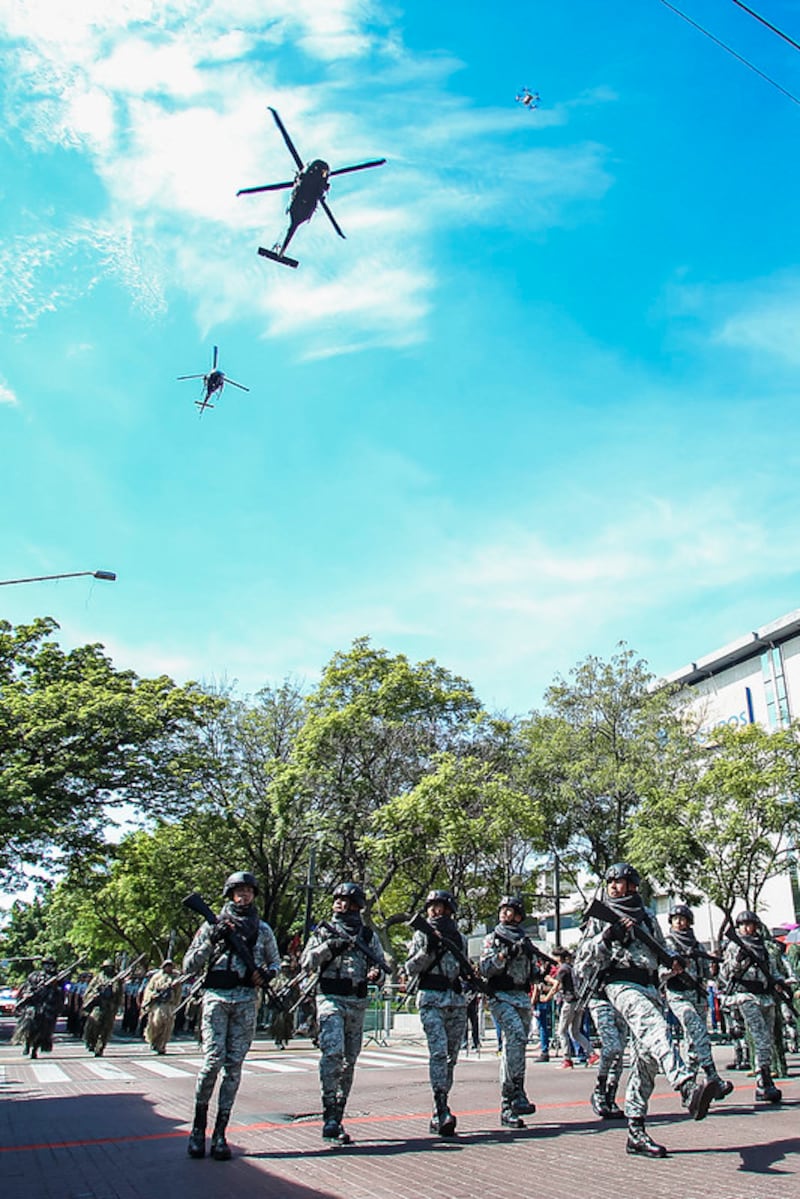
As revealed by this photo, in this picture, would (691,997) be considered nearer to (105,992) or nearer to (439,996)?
(439,996)

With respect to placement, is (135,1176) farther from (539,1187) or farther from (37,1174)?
(539,1187)

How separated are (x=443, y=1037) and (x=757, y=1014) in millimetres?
4499

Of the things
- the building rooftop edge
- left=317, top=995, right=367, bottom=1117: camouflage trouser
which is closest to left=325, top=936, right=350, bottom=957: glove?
left=317, top=995, right=367, bottom=1117: camouflage trouser

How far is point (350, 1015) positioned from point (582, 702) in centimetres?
2708

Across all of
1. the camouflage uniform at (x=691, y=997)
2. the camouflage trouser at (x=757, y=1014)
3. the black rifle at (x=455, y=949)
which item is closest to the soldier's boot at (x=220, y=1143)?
the black rifle at (x=455, y=949)

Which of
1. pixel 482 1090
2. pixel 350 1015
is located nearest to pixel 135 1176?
pixel 350 1015

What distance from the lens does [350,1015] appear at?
7.69 metres

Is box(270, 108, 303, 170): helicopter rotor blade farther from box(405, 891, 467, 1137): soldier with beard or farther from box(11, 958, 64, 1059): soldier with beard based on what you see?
box(11, 958, 64, 1059): soldier with beard

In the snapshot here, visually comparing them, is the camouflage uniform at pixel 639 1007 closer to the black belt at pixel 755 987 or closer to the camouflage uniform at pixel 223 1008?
the camouflage uniform at pixel 223 1008

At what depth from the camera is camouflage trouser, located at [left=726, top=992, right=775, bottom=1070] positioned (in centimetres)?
1000

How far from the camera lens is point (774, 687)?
4766 centimetres

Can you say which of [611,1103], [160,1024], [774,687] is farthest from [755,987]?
[774,687]

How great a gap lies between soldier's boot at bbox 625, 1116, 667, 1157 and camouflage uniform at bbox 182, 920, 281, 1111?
Result: 113 inches

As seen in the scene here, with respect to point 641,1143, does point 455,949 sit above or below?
above
